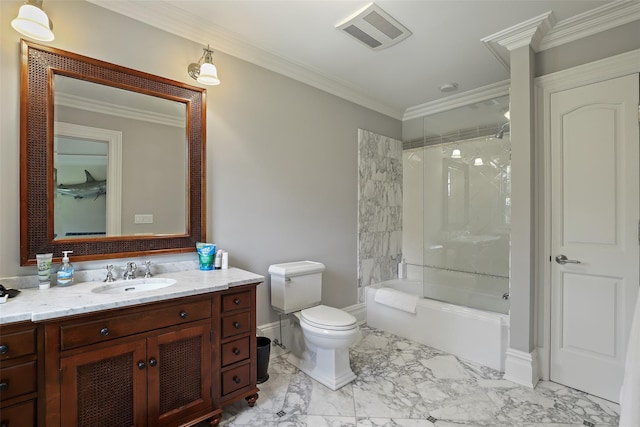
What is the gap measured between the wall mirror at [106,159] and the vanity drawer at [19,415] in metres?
0.72

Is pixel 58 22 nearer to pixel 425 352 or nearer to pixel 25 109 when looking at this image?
pixel 25 109

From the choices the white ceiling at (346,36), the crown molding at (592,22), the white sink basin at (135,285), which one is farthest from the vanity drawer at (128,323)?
the crown molding at (592,22)

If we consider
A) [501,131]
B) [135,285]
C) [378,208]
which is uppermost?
[501,131]

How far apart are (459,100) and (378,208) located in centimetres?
143

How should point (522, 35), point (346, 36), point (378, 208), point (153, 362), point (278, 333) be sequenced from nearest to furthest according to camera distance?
point (153, 362)
point (522, 35)
point (346, 36)
point (278, 333)
point (378, 208)

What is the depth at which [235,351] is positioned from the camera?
6.14 feet

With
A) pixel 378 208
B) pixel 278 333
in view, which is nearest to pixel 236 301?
pixel 278 333

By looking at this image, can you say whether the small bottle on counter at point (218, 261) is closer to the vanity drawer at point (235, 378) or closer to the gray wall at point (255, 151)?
the gray wall at point (255, 151)

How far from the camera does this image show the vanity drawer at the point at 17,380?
121cm

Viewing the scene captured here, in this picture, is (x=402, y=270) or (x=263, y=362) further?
(x=402, y=270)

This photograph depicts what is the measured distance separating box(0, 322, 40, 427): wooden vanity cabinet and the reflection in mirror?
660 millimetres

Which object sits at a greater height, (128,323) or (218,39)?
(218,39)

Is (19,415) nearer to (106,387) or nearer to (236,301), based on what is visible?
(106,387)

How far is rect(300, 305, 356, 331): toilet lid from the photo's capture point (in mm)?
2214
